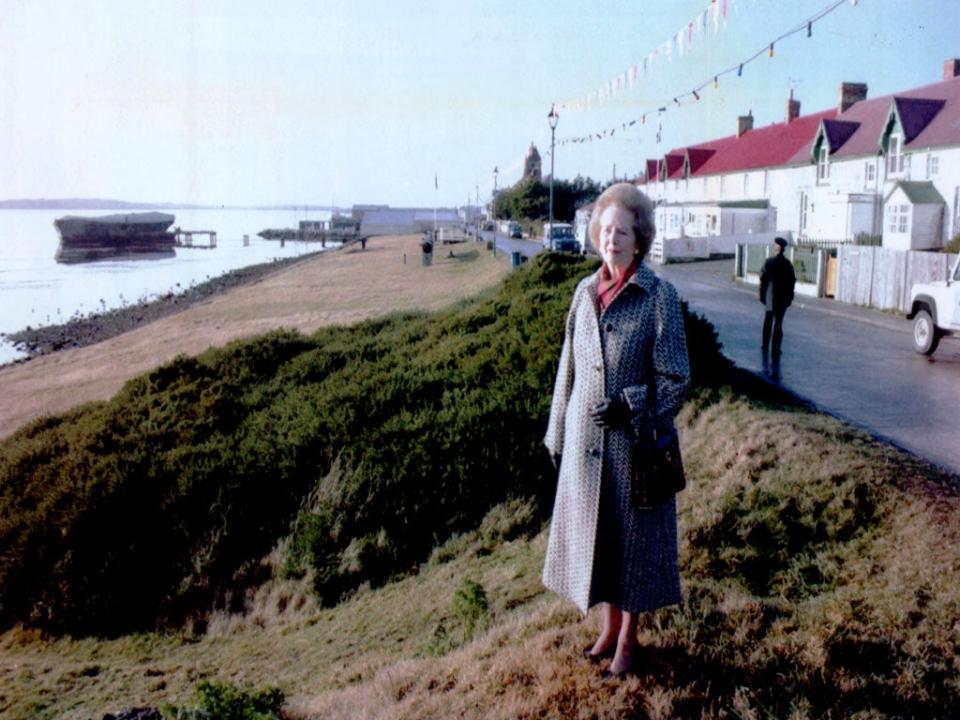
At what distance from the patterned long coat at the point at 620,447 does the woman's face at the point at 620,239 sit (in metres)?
0.08

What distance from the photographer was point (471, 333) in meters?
13.2

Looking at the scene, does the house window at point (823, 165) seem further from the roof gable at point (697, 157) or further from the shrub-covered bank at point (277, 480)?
the shrub-covered bank at point (277, 480)

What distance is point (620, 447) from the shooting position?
3764mm

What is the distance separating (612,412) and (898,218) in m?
33.5

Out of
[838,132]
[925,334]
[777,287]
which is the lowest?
[925,334]

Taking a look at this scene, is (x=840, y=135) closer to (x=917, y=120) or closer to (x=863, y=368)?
(x=917, y=120)

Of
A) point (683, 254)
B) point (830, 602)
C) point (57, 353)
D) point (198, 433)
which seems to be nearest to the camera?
point (830, 602)

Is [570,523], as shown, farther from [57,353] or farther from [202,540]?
[57,353]

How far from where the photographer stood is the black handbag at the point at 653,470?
3.67 metres

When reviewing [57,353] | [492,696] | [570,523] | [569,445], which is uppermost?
[569,445]

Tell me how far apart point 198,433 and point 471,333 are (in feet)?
13.6

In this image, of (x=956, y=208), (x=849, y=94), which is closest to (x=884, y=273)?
(x=956, y=208)

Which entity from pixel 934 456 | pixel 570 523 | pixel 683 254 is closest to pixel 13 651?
pixel 570 523

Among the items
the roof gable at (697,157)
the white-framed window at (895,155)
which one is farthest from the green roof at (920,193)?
the roof gable at (697,157)
